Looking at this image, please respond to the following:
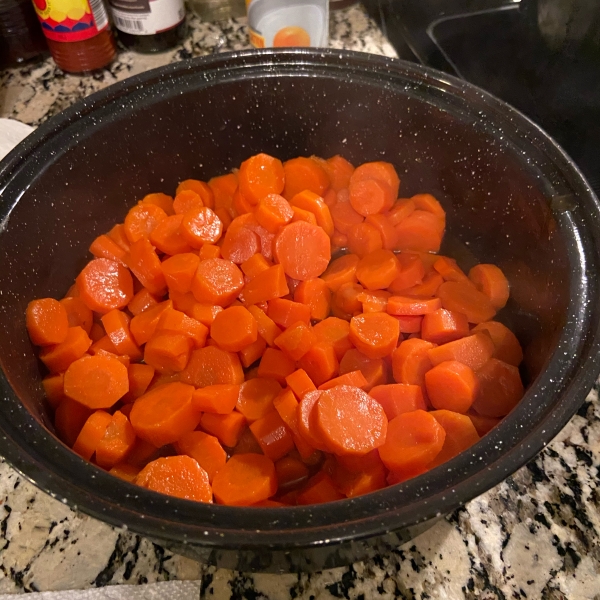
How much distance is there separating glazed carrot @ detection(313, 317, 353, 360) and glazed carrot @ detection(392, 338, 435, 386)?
105 mm

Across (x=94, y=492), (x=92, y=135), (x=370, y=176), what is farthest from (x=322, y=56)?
(x=94, y=492)

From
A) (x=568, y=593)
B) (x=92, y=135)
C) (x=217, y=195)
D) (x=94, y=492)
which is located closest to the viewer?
(x=94, y=492)

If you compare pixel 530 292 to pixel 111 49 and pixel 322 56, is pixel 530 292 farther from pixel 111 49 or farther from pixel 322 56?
pixel 111 49

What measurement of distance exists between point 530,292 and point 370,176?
452 mm

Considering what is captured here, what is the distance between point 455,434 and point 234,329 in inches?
18.2

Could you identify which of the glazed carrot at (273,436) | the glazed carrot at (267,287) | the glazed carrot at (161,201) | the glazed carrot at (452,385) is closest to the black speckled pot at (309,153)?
the glazed carrot at (161,201)

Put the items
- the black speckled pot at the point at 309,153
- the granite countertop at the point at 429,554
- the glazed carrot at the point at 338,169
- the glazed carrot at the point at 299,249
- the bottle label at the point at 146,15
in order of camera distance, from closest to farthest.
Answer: the black speckled pot at the point at 309,153 → the granite countertop at the point at 429,554 → the glazed carrot at the point at 299,249 → the glazed carrot at the point at 338,169 → the bottle label at the point at 146,15

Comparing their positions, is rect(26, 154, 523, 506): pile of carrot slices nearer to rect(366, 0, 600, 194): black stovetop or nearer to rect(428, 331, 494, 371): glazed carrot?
rect(428, 331, 494, 371): glazed carrot

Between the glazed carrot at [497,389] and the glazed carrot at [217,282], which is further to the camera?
the glazed carrot at [217,282]

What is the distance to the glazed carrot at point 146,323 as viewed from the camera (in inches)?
45.1

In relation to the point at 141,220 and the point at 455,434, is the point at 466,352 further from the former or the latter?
the point at 141,220

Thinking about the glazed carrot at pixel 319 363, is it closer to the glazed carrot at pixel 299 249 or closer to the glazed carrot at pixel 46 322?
the glazed carrot at pixel 299 249

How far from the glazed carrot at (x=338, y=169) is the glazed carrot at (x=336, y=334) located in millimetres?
389

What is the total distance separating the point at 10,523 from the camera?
3.07ft
